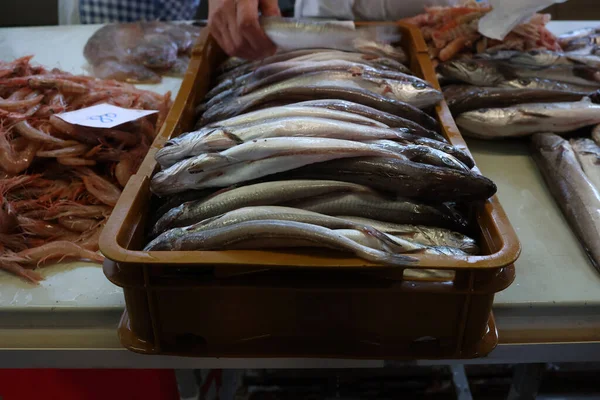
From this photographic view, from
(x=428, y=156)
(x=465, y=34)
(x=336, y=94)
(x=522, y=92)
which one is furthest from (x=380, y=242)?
(x=465, y=34)

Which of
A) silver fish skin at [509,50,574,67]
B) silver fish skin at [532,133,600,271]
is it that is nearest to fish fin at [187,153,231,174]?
silver fish skin at [532,133,600,271]

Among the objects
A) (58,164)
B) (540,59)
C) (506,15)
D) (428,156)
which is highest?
(506,15)

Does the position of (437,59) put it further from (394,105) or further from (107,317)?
(107,317)

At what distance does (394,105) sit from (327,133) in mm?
327

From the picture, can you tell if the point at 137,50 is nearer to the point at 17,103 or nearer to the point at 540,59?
the point at 17,103

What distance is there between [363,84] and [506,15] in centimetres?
80

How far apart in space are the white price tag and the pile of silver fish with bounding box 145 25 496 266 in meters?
0.44

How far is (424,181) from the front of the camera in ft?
3.96

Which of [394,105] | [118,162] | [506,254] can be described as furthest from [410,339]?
[118,162]

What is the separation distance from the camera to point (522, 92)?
1.92 m

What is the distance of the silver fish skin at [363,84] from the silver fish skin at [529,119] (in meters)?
0.31

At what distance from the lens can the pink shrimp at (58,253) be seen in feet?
4.55

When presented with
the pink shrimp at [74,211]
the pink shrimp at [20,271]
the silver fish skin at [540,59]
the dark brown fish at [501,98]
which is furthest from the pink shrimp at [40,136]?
the silver fish skin at [540,59]

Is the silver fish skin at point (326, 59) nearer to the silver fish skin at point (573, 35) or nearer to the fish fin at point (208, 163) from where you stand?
the fish fin at point (208, 163)
